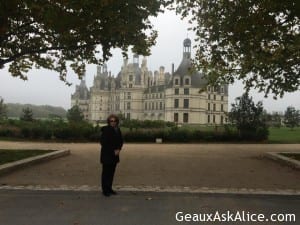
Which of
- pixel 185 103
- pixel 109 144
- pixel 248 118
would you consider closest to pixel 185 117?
pixel 185 103

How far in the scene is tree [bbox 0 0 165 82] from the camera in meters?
15.5

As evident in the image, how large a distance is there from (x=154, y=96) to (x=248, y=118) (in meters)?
101

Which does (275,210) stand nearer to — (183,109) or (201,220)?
(201,220)

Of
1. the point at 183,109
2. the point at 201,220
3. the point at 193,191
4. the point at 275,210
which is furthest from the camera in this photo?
the point at 183,109

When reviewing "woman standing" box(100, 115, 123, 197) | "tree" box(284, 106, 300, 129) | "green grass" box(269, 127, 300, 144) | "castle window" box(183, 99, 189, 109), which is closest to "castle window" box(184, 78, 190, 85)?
"castle window" box(183, 99, 189, 109)

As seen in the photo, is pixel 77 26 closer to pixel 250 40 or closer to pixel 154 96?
pixel 250 40

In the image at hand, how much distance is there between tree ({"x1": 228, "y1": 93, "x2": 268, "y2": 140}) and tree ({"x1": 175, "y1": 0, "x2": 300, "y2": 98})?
9734mm

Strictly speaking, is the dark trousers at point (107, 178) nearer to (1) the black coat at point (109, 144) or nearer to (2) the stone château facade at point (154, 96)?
(1) the black coat at point (109, 144)

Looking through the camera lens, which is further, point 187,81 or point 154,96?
point 154,96

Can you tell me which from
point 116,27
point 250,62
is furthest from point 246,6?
point 116,27

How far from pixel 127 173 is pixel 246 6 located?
7.53 meters

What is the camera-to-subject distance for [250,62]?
65.3ft

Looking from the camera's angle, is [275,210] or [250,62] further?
[250,62]

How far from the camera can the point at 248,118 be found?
110 feet
